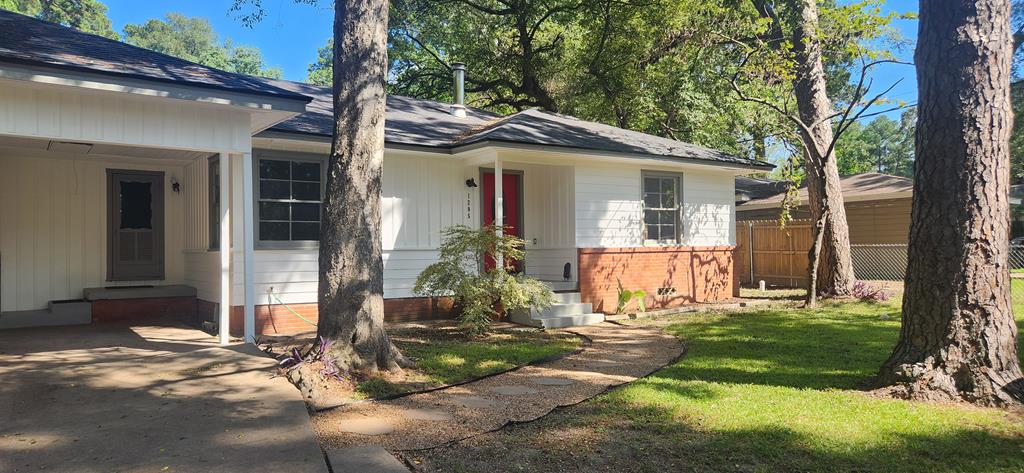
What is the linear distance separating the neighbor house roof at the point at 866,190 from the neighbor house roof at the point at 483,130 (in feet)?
23.5

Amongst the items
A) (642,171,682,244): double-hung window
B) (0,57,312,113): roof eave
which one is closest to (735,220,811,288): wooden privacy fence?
(642,171,682,244): double-hung window

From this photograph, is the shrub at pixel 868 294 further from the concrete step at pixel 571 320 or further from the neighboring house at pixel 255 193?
the concrete step at pixel 571 320

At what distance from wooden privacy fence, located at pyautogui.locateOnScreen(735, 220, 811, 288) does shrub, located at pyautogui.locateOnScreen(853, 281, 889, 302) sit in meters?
3.12

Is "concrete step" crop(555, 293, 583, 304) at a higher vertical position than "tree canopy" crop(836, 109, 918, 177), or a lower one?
lower

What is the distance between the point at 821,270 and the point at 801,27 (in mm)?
5299

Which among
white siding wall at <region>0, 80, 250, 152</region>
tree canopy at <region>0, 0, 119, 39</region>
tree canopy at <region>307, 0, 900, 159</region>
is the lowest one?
white siding wall at <region>0, 80, 250, 152</region>

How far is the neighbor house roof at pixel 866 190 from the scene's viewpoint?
734 inches

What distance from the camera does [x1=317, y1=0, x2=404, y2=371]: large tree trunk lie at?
6168mm

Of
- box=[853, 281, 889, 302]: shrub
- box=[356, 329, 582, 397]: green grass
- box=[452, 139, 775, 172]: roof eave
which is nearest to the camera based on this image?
box=[356, 329, 582, 397]: green grass

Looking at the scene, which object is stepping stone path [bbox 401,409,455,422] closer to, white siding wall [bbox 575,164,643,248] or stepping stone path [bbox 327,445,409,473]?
stepping stone path [bbox 327,445,409,473]

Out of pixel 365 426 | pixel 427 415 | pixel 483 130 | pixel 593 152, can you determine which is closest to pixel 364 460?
pixel 365 426

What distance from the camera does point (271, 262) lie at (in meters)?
9.34

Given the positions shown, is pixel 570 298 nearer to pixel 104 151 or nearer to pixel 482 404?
pixel 482 404

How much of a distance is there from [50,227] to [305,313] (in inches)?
161
